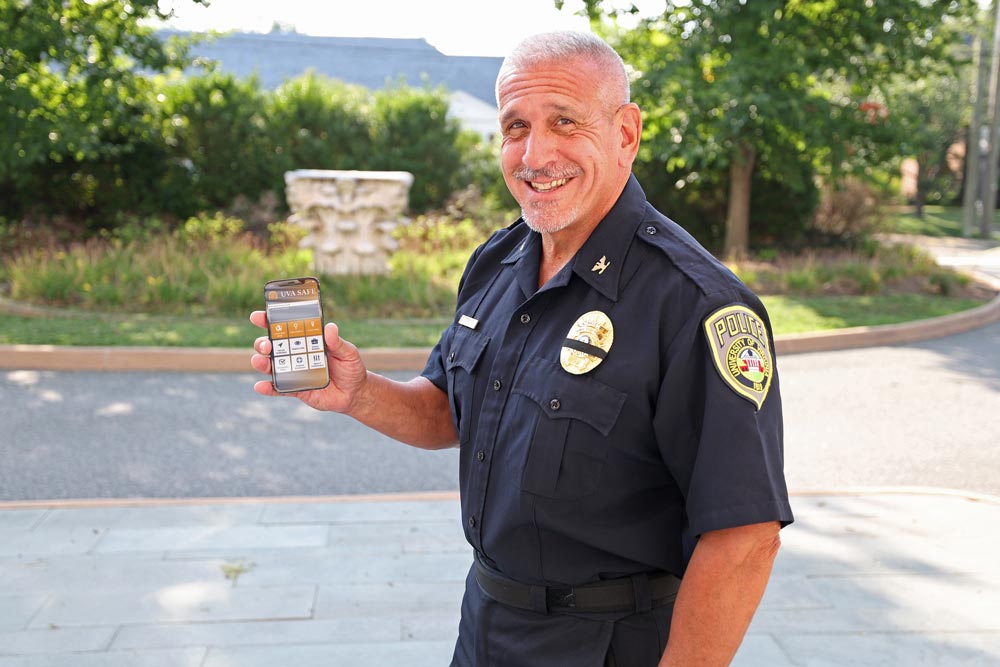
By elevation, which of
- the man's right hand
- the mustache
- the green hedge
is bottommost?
the green hedge

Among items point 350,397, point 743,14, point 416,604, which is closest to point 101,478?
point 416,604

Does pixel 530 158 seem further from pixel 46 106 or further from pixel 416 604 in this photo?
pixel 46 106

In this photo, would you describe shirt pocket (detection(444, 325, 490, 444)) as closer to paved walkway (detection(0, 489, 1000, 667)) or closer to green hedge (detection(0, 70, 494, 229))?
paved walkway (detection(0, 489, 1000, 667))

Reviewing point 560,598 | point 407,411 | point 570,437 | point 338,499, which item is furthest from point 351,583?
point 570,437

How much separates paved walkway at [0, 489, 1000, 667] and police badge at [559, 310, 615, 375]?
2.26 m

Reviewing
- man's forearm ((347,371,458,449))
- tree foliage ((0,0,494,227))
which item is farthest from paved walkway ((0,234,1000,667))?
tree foliage ((0,0,494,227))

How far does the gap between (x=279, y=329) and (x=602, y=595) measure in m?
0.92

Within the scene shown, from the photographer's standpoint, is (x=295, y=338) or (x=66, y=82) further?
(x=66, y=82)

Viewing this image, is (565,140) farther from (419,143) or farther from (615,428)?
(419,143)

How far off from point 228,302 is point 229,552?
6881mm

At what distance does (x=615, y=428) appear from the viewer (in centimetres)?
182

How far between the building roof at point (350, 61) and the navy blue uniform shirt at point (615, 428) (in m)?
43.1

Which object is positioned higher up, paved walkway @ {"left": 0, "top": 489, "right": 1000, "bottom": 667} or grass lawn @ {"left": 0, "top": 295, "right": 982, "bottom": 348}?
paved walkway @ {"left": 0, "top": 489, "right": 1000, "bottom": 667}

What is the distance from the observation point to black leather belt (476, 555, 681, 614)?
1934 millimetres
